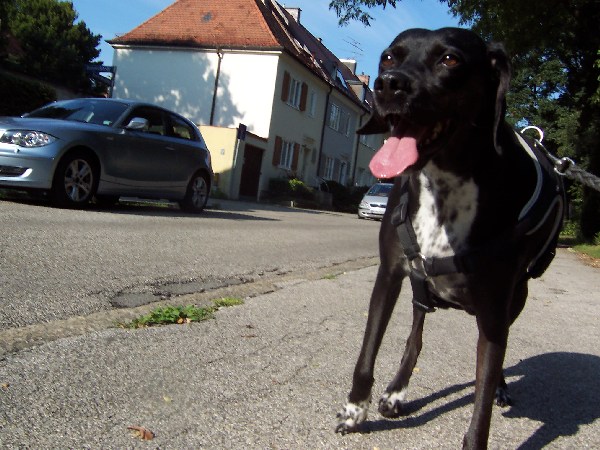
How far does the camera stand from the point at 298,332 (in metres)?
4.12

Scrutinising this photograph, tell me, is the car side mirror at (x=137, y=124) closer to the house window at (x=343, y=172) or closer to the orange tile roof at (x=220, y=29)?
the orange tile roof at (x=220, y=29)

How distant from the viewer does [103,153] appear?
33.5 feet

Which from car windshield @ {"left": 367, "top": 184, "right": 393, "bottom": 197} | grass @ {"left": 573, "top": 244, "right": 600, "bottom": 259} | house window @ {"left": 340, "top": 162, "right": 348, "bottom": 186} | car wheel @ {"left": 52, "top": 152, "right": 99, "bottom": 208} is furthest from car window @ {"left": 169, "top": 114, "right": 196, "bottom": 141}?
house window @ {"left": 340, "top": 162, "right": 348, "bottom": 186}

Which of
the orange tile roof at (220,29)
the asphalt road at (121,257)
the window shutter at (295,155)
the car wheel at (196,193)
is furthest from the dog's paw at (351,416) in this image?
the window shutter at (295,155)

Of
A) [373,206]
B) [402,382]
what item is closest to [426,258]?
[402,382]

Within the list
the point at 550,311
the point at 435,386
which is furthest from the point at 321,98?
the point at 435,386

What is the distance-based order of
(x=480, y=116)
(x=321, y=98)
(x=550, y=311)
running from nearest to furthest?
(x=480, y=116), (x=550, y=311), (x=321, y=98)

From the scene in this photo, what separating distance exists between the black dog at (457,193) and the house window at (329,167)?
37536 mm

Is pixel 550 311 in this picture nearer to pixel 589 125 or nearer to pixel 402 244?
pixel 402 244

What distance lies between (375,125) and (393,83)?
39 cm

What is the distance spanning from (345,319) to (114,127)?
7.08 meters

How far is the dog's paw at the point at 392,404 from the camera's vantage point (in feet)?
9.39

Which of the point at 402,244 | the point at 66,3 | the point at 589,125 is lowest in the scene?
the point at 402,244

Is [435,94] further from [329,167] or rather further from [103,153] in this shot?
[329,167]
